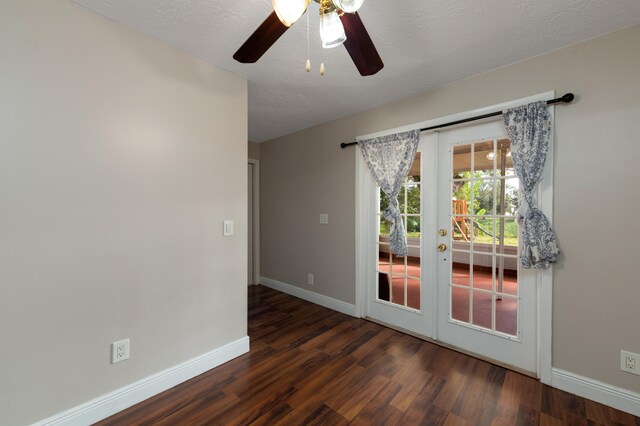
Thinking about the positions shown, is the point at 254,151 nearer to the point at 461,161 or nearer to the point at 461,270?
the point at 461,161

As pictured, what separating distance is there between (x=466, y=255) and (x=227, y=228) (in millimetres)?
2116

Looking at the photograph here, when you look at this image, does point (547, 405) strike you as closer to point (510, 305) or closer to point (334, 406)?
point (510, 305)

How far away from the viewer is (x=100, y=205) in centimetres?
161

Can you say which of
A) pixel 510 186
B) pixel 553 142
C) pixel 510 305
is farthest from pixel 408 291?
pixel 553 142

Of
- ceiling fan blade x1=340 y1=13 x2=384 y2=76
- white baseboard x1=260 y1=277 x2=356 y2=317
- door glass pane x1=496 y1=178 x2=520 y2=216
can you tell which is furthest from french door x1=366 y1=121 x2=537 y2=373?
ceiling fan blade x1=340 y1=13 x2=384 y2=76

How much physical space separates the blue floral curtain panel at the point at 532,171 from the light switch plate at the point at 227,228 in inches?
90.7

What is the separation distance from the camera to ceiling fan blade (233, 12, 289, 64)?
115 centimetres

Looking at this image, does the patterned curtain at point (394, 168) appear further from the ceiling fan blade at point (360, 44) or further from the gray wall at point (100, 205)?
the gray wall at point (100, 205)

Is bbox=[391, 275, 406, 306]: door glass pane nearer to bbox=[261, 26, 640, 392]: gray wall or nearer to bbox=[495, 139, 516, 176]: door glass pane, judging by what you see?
bbox=[261, 26, 640, 392]: gray wall

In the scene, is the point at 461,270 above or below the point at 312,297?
above

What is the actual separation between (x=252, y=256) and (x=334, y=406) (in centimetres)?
295

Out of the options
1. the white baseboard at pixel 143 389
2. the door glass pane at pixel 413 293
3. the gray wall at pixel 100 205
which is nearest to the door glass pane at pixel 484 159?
the door glass pane at pixel 413 293

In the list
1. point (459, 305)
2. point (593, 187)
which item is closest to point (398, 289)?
point (459, 305)

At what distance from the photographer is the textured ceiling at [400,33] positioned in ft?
4.97
